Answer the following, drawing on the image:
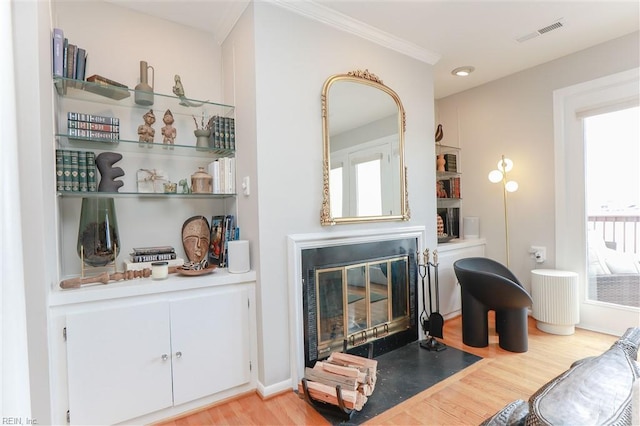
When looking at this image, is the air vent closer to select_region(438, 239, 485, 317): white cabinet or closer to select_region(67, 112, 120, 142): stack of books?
select_region(438, 239, 485, 317): white cabinet

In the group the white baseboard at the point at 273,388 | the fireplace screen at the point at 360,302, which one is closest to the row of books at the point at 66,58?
the fireplace screen at the point at 360,302

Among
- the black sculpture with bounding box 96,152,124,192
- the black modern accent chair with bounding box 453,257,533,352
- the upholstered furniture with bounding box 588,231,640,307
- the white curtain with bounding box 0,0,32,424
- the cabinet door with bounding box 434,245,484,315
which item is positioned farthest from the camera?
the cabinet door with bounding box 434,245,484,315

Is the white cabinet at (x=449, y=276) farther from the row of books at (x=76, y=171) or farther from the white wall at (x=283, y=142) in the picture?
the row of books at (x=76, y=171)

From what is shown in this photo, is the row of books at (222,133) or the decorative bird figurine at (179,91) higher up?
the decorative bird figurine at (179,91)

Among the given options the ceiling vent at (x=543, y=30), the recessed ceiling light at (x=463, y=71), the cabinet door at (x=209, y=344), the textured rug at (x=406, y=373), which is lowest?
the textured rug at (x=406, y=373)

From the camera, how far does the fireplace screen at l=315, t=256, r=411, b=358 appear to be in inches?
91.5

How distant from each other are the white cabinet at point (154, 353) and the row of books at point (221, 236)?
14.8 inches

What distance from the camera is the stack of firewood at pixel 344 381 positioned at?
1.79 m

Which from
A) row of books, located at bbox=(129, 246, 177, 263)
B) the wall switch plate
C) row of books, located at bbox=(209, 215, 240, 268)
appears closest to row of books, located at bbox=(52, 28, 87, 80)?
row of books, located at bbox=(129, 246, 177, 263)

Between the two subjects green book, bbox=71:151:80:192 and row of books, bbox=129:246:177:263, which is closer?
green book, bbox=71:151:80:192

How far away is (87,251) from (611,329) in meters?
4.26

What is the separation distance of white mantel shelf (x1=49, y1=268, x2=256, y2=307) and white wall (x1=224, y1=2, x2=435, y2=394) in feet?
0.70

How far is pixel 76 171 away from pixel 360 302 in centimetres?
211

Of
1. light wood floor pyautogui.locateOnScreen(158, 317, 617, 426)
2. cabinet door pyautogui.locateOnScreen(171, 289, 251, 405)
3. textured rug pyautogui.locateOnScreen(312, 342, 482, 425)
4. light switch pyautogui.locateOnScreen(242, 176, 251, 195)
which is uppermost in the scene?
light switch pyautogui.locateOnScreen(242, 176, 251, 195)
